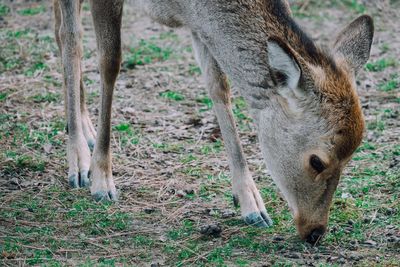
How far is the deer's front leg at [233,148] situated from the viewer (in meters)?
6.68

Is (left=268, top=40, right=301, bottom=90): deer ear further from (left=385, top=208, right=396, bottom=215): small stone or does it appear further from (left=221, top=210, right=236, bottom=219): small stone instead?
(left=385, top=208, right=396, bottom=215): small stone

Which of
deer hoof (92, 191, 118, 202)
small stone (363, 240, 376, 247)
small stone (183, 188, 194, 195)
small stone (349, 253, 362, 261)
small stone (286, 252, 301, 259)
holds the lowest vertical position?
small stone (183, 188, 194, 195)

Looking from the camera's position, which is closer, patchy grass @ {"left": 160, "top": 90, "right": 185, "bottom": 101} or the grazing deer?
the grazing deer

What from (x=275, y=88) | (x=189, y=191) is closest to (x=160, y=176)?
(x=189, y=191)

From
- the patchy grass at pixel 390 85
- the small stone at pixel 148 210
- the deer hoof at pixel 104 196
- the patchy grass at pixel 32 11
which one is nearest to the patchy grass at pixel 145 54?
the patchy grass at pixel 32 11

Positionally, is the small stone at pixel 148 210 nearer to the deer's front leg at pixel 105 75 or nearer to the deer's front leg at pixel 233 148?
the deer's front leg at pixel 105 75

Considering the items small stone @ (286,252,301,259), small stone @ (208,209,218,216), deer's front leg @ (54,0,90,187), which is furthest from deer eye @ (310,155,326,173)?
deer's front leg @ (54,0,90,187)

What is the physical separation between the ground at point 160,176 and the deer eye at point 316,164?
2.02 ft

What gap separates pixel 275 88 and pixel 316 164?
0.63m

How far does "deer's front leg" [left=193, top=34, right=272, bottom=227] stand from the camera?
668 cm

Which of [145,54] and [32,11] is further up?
[145,54]

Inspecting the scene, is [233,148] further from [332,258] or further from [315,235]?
[332,258]

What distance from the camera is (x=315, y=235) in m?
6.05

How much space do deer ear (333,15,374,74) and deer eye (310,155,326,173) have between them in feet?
2.57
